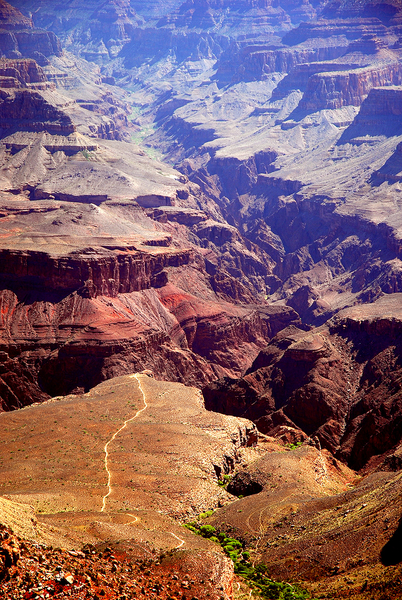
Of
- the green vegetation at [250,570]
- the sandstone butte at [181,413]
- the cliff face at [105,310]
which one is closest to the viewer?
the sandstone butte at [181,413]

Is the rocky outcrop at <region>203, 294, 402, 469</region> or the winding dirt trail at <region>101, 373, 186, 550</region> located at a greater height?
the winding dirt trail at <region>101, 373, 186, 550</region>

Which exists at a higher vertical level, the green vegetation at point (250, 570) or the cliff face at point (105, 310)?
the green vegetation at point (250, 570)

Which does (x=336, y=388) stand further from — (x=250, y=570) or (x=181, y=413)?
(x=250, y=570)

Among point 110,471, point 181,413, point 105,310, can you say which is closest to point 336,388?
point 181,413

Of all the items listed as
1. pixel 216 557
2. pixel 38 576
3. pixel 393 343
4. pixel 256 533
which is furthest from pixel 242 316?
pixel 38 576

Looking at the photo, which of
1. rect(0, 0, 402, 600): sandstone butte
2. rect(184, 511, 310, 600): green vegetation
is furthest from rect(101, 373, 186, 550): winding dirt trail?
rect(184, 511, 310, 600): green vegetation

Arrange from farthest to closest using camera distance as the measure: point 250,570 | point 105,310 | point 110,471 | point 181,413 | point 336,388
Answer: point 105,310 → point 336,388 → point 181,413 → point 110,471 → point 250,570

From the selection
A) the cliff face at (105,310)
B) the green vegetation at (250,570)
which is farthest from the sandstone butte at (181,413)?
the cliff face at (105,310)

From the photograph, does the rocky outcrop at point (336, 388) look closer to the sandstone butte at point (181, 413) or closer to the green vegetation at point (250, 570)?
the sandstone butte at point (181, 413)

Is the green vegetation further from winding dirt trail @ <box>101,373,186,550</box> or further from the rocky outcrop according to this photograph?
the rocky outcrop
